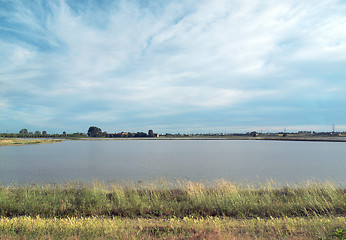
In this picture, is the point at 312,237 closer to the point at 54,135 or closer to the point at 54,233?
the point at 54,233

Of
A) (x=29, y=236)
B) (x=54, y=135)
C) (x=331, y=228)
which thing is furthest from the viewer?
(x=54, y=135)

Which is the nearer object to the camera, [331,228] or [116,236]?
[116,236]

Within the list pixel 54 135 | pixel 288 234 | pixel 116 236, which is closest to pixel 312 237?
pixel 288 234

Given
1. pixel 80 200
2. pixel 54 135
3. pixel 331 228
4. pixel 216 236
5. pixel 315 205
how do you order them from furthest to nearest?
1. pixel 54 135
2. pixel 80 200
3. pixel 315 205
4. pixel 331 228
5. pixel 216 236

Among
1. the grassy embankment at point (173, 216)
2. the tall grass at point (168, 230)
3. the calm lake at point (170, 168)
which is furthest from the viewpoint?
the calm lake at point (170, 168)

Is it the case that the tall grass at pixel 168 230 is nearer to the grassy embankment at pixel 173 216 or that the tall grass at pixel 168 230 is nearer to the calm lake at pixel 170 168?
the grassy embankment at pixel 173 216

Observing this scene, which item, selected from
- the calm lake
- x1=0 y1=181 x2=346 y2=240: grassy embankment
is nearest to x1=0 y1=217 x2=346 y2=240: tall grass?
x1=0 y1=181 x2=346 y2=240: grassy embankment

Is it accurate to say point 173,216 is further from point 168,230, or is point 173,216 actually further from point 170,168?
point 170,168

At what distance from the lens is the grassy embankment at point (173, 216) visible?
563cm

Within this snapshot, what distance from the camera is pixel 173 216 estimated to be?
7.69 m

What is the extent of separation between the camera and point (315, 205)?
844 centimetres

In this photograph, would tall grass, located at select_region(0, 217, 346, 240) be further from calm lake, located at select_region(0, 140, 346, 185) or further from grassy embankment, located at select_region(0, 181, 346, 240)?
calm lake, located at select_region(0, 140, 346, 185)

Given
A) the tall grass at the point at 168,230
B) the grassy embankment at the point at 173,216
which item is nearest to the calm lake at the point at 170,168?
the grassy embankment at the point at 173,216

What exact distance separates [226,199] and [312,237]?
355cm
